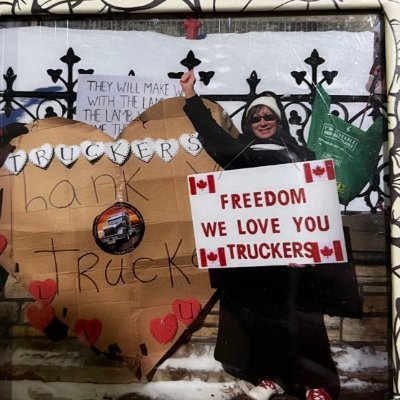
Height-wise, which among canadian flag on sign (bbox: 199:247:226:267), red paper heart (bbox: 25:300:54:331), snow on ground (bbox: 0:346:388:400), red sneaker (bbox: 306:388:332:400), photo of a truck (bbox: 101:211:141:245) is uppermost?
photo of a truck (bbox: 101:211:141:245)

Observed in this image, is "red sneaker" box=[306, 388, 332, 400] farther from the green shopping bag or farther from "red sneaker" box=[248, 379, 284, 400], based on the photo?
the green shopping bag

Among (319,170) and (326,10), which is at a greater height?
(326,10)

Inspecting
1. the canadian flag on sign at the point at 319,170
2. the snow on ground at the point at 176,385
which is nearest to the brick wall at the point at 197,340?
the snow on ground at the point at 176,385

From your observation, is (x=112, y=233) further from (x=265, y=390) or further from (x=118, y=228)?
(x=265, y=390)

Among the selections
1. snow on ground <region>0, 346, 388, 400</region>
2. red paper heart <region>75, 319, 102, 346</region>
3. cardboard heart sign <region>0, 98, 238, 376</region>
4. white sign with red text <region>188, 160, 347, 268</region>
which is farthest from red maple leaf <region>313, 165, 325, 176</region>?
red paper heart <region>75, 319, 102, 346</region>

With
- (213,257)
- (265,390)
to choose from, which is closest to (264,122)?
(213,257)

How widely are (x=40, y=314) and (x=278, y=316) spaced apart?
0.52 metres

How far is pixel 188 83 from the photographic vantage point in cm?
112

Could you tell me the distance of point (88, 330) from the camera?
43.6 inches

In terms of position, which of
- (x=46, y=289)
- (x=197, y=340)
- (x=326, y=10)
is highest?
(x=326, y=10)

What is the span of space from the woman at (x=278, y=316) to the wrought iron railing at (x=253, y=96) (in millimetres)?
72

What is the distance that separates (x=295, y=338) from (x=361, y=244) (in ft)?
0.81

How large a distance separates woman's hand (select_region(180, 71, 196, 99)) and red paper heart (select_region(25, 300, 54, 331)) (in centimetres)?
56

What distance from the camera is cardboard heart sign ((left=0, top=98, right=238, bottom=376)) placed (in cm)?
110
